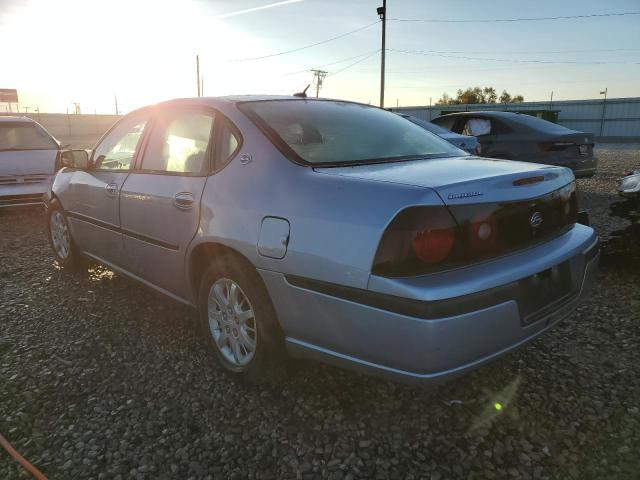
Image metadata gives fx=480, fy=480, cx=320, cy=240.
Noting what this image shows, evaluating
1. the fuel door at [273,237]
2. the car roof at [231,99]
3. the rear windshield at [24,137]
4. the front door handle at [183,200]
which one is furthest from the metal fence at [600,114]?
the fuel door at [273,237]

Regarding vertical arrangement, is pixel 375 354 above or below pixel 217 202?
below

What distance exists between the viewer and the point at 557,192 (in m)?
2.35

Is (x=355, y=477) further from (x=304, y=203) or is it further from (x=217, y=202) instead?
(x=217, y=202)

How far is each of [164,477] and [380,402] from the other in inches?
42.6

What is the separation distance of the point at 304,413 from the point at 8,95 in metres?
75.3

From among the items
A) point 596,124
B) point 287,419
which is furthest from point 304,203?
point 596,124

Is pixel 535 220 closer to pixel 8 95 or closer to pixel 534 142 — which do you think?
pixel 534 142

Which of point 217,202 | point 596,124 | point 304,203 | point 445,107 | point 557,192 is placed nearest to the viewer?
point 304,203

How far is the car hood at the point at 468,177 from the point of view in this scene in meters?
1.93

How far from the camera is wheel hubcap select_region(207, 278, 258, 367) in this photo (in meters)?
2.55

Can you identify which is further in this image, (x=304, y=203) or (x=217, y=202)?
(x=217, y=202)

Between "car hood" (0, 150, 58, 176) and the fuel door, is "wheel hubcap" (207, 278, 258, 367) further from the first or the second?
"car hood" (0, 150, 58, 176)

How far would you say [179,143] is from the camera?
10.0 feet

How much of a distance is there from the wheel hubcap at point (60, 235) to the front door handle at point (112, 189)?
3.90 feet
